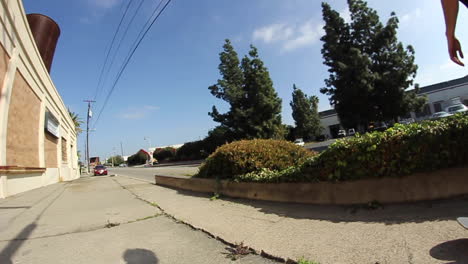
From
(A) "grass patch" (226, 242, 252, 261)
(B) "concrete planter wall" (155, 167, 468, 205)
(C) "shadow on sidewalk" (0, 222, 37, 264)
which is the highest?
(B) "concrete planter wall" (155, 167, 468, 205)

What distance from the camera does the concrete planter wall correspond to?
12.7ft

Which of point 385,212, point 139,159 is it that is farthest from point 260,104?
point 139,159

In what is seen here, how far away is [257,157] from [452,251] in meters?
4.39

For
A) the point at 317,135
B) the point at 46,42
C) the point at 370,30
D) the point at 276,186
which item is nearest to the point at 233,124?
the point at 370,30

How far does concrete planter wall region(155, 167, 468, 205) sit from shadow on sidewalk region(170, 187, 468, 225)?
109 millimetres

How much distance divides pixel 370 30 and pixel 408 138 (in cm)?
2553

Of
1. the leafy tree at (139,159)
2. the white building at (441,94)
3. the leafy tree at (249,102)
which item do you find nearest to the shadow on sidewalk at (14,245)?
the leafy tree at (249,102)

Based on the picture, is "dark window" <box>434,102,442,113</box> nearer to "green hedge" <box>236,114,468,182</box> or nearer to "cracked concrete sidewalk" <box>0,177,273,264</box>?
"green hedge" <box>236,114,468,182</box>

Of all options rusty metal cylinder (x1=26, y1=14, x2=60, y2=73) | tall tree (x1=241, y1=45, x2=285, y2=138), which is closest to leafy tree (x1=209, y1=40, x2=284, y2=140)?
tall tree (x1=241, y1=45, x2=285, y2=138)

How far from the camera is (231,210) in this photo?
18.6 ft

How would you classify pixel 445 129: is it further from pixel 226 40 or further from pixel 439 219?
pixel 226 40

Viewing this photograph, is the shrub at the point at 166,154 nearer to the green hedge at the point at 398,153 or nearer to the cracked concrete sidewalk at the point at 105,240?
the cracked concrete sidewalk at the point at 105,240

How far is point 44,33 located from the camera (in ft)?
78.1

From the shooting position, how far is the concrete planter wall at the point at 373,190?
3857 millimetres
